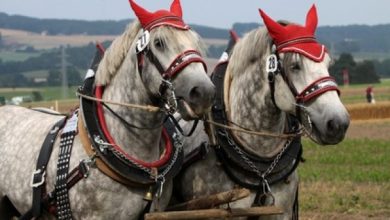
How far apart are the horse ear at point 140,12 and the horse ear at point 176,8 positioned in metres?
0.24

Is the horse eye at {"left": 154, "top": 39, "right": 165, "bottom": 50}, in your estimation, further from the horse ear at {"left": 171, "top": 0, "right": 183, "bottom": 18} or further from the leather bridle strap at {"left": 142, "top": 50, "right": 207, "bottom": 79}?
the horse ear at {"left": 171, "top": 0, "right": 183, "bottom": 18}

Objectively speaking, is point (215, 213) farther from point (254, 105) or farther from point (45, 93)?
point (45, 93)

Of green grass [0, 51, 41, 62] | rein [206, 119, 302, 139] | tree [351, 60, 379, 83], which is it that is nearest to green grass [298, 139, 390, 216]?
rein [206, 119, 302, 139]

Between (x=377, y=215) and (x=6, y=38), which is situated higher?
(x=377, y=215)

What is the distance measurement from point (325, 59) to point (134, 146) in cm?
137

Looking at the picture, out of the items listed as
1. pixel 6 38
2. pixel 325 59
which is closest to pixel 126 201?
pixel 325 59

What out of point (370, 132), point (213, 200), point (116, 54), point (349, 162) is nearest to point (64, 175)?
point (116, 54)

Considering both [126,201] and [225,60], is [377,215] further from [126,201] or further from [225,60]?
[126,201]

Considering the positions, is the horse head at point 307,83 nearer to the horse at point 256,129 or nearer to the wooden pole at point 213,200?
the horse at point 256,129

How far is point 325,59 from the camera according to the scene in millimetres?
5141

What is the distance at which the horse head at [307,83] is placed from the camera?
4.87 metres

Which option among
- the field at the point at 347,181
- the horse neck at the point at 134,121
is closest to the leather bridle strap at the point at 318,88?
the horse neck at the point at 134,121

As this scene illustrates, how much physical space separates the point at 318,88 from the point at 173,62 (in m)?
0.95

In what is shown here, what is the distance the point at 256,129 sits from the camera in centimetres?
557
